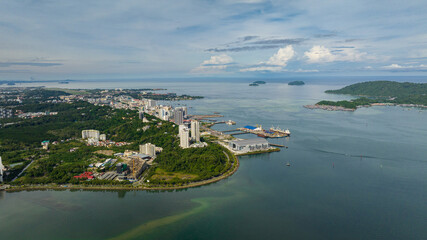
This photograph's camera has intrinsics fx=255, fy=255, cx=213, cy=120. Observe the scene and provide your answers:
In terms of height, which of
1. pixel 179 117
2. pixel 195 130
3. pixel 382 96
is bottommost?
pixel 195 130

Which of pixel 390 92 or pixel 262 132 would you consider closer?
pixel 262 132

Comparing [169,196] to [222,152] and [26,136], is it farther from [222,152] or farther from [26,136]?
[26,136]

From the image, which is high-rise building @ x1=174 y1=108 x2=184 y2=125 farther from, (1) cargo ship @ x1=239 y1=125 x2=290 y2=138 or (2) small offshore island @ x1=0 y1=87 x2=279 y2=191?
(1) cargo ship @ x1=239 y1=125 x2=290 y2=138

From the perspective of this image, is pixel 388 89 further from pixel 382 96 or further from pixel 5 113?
pixel 5 113

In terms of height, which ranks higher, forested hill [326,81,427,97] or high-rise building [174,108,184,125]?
forested hill [326,81,427,97]

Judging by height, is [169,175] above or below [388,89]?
below

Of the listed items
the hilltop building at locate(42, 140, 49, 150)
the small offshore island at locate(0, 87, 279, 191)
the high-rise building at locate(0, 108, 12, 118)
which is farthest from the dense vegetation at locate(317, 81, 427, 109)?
the high-rise building at locate(0, 108, 12, 118)

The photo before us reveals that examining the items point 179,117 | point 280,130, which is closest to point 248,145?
point 280,130
